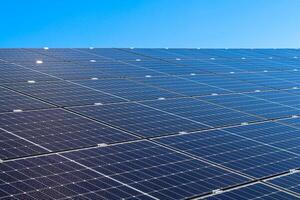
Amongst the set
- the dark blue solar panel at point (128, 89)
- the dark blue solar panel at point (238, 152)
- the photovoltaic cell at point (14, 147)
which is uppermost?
the dark blue solar panel at point (128, 89)

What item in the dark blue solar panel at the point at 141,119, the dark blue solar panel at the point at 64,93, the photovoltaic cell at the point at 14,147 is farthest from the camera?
the dark blue solar panel at the point at 64,93

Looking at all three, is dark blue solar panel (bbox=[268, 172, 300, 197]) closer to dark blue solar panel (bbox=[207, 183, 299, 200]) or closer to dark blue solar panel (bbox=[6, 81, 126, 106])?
dark blue solar panel (bbox=[207, 183, 299, 200])

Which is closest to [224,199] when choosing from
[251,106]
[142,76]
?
[251,106]

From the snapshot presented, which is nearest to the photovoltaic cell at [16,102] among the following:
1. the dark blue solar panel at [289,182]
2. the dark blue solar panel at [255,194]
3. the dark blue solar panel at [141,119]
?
the dark blue solar panel at [141,119]

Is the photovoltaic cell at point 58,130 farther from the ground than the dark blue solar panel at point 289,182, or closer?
farther from the ground

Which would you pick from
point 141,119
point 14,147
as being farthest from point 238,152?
point 14,147

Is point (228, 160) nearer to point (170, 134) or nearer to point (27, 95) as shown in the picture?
point (170, 134)

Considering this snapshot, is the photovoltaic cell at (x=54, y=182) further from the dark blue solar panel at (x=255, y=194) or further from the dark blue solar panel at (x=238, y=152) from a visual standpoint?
the dark blue solar panel at (x=238, y=152)

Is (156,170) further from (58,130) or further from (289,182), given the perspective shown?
(289,182)

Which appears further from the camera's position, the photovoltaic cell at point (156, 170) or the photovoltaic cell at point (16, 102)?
the photovoltaic cell at point (16, 102)
